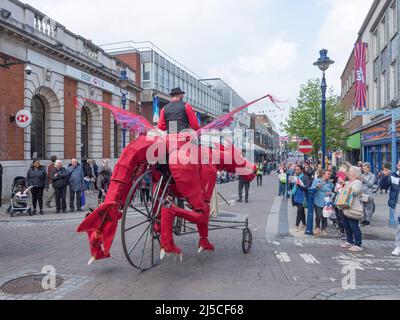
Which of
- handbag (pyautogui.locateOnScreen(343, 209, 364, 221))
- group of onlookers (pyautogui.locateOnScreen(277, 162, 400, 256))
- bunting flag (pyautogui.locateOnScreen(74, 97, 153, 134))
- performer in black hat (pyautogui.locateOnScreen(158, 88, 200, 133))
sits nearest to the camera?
performer in black hat (pyautogui.locateOnScreen(158, 88, 200, 133))

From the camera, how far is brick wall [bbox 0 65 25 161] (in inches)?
552

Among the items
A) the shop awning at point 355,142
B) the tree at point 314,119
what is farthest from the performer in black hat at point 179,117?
the shop awning at point 355,142

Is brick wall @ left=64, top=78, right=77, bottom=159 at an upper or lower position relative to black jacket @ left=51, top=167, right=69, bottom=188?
upper

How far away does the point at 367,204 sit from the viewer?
384 inches

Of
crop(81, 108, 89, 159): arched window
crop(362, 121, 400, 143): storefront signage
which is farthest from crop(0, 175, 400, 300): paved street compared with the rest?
crop(362, 121, 400, 143): storefront signage

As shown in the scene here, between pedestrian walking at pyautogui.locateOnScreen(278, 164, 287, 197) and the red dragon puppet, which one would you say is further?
pedestrian walking at pyautogui.locateOnScreen(278, 164, 287, 197)

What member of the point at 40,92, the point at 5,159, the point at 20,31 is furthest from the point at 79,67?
the point at 5,159

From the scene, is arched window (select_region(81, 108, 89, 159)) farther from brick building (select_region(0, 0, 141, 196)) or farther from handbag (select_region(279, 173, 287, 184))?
handbag (select_region(279, 173, 287, 184))

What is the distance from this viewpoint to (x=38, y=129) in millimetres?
16953

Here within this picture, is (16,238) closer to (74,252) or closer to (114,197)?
(74,252)

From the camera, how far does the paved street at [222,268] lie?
4680 millimetres

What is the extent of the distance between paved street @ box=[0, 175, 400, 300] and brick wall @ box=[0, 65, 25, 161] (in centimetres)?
650

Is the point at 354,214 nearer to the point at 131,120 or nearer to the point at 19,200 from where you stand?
the point at 131,120

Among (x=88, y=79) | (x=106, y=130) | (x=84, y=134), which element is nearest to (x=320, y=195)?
(x=88, y=79)
